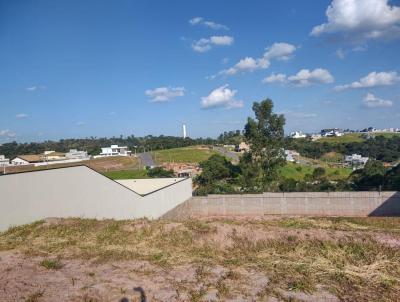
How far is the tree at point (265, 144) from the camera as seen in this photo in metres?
38.4

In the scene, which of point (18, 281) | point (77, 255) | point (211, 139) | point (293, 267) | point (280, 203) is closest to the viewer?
point (18, 281)

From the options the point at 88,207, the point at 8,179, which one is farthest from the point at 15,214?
the point at 88,207

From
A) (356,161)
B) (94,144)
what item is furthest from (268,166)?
(94,144)

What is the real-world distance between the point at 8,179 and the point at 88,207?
14.6 ft

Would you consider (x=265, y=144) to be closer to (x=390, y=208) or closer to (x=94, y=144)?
(x=390, y=208)

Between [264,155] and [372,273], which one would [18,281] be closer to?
[372,273]

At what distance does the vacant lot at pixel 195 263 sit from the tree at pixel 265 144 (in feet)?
84.2

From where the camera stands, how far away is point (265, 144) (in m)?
38.9

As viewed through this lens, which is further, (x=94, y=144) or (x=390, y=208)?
(x=94, y=144)

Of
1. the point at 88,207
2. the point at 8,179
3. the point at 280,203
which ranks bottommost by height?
the point at 280,203

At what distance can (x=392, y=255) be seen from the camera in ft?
32.4

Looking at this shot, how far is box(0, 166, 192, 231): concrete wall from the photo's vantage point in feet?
45.0

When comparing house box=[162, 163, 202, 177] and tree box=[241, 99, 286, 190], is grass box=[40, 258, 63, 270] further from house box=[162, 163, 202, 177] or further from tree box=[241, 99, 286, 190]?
house box=[162, 163, 202, 177]

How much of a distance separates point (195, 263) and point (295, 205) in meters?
18.5
